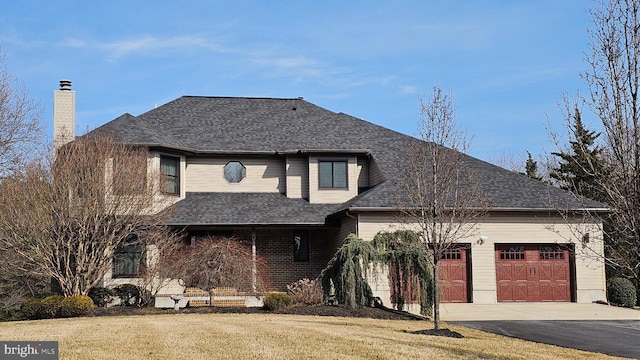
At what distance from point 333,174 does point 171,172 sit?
6.57m

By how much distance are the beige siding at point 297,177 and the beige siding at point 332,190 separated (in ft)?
1.86

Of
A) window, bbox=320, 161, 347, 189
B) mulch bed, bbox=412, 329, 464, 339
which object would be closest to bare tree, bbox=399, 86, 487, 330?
mulch bed, bbox=412, 329, 464, 339

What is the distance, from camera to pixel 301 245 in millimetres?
28328

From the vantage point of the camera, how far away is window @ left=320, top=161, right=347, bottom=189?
93.9ft

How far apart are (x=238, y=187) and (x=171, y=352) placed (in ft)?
56.4

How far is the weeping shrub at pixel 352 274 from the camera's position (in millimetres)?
21531

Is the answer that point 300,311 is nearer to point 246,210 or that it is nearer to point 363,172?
point 246,210

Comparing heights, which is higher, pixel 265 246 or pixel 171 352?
pixel 265 246

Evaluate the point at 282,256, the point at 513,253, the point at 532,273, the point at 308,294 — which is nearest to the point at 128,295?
the point at 308,294

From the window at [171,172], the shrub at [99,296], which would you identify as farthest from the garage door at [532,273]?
the shrub at [99,296]

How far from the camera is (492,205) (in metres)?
25.3

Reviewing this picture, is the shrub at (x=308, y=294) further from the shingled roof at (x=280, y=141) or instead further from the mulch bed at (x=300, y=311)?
the shingled roof at (x=280, y=141)

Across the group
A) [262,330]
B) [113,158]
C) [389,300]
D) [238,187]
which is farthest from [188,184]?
[262,330]

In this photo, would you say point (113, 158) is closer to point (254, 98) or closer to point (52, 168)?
point (52, 168)
